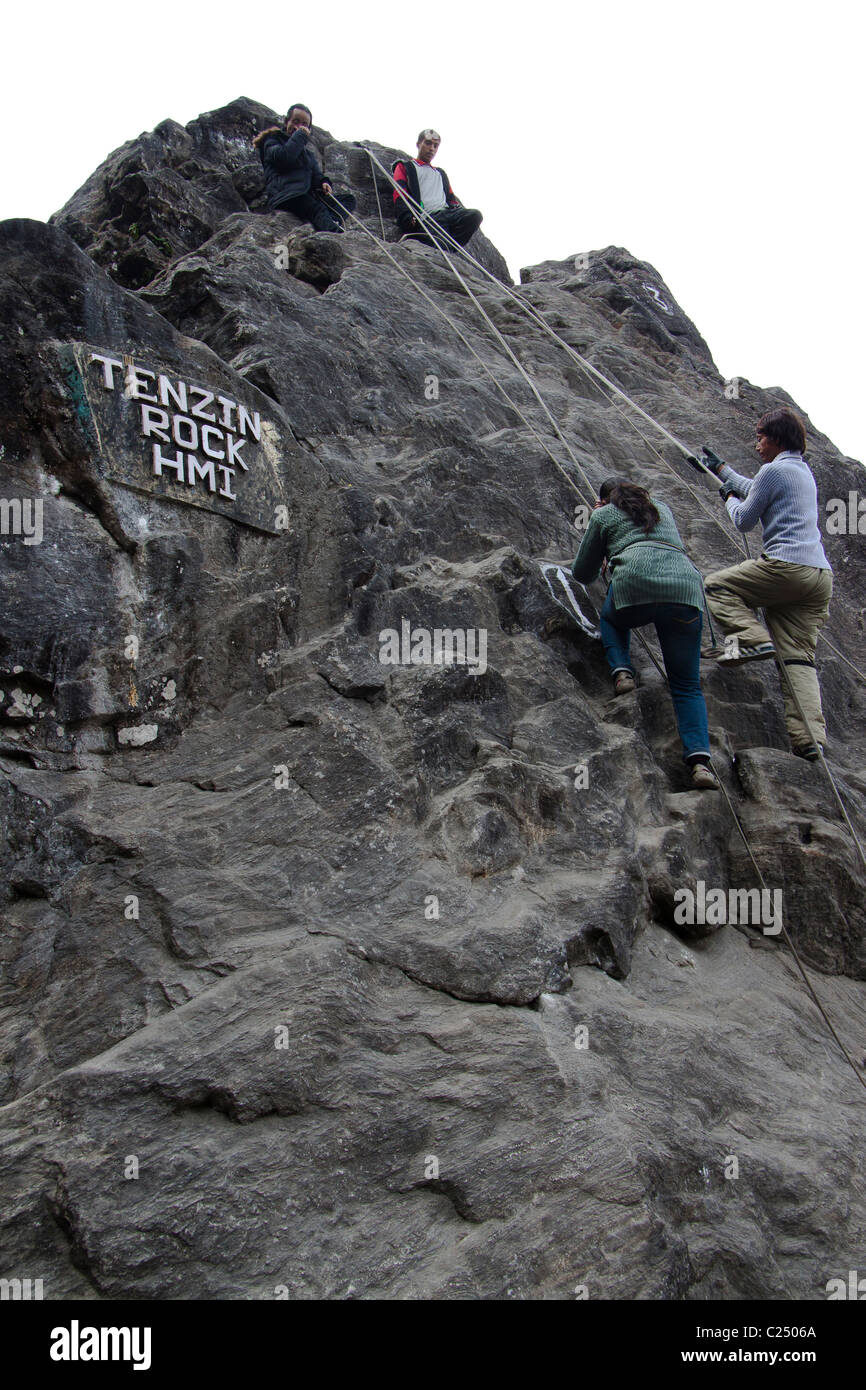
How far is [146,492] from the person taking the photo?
280 inches

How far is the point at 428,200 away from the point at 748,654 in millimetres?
10117

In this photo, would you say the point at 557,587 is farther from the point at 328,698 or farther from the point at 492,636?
the point at 328,698

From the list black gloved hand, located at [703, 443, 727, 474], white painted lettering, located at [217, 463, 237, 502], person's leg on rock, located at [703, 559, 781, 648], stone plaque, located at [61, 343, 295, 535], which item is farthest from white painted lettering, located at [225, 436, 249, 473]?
black gloved hand, located at [703, 443, 727, 474]

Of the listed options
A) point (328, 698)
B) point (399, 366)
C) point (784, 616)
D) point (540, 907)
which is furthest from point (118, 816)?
point (399, 366)

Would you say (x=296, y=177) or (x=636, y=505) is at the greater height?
(x=296, y=177)

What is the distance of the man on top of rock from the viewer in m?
14.7

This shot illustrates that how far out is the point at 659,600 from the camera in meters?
7.52

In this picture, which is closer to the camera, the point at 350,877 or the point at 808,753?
the point at 350,877

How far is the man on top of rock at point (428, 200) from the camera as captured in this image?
1473 cm

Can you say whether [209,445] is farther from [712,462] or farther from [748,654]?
[712,462]

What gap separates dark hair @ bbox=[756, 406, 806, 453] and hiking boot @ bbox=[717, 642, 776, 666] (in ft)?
5.64

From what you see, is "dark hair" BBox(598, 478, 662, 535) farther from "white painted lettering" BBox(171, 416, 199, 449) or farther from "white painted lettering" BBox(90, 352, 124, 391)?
"white painted lettering" BBox(90, 352, 124, 391)

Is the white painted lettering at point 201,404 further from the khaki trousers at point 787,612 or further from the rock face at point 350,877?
the khaki trousers at point 787,612

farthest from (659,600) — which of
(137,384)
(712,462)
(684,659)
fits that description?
(137,384)
